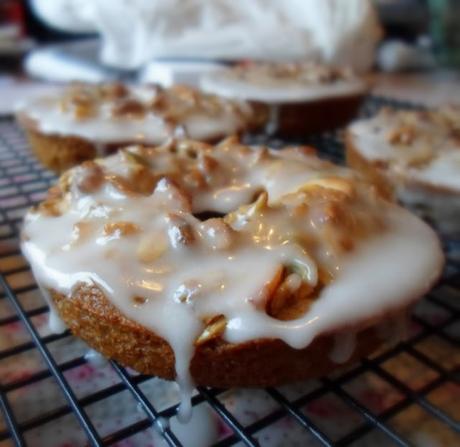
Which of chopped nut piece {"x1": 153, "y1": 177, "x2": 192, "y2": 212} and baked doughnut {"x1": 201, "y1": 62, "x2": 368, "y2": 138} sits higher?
chopped nut piece {"x1": 153, "y1": 177, "x2": 192, "y2": 212}

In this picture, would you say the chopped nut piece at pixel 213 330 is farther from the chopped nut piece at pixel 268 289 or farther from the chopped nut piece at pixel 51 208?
the chopped nut piece at pixel 51 208

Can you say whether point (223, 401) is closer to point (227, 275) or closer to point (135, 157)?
point (227, 275)

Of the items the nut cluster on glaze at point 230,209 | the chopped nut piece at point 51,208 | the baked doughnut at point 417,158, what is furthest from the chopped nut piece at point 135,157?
the baked doughnut at point 417,158

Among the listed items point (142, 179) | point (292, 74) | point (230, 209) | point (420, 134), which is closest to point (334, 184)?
point (230, 209)

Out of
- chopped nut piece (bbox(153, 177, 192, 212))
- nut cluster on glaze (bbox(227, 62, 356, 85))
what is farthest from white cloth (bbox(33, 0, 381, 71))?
chopped nut piece (bbox(153, 177, 192, 212))

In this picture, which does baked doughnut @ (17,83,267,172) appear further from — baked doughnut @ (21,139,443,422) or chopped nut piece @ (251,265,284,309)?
chopped nut piece @ (251,265,284,309)

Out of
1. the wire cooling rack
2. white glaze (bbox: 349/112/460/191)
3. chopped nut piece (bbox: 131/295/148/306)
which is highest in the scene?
white glaze (bbox: 349/112/460/191)
